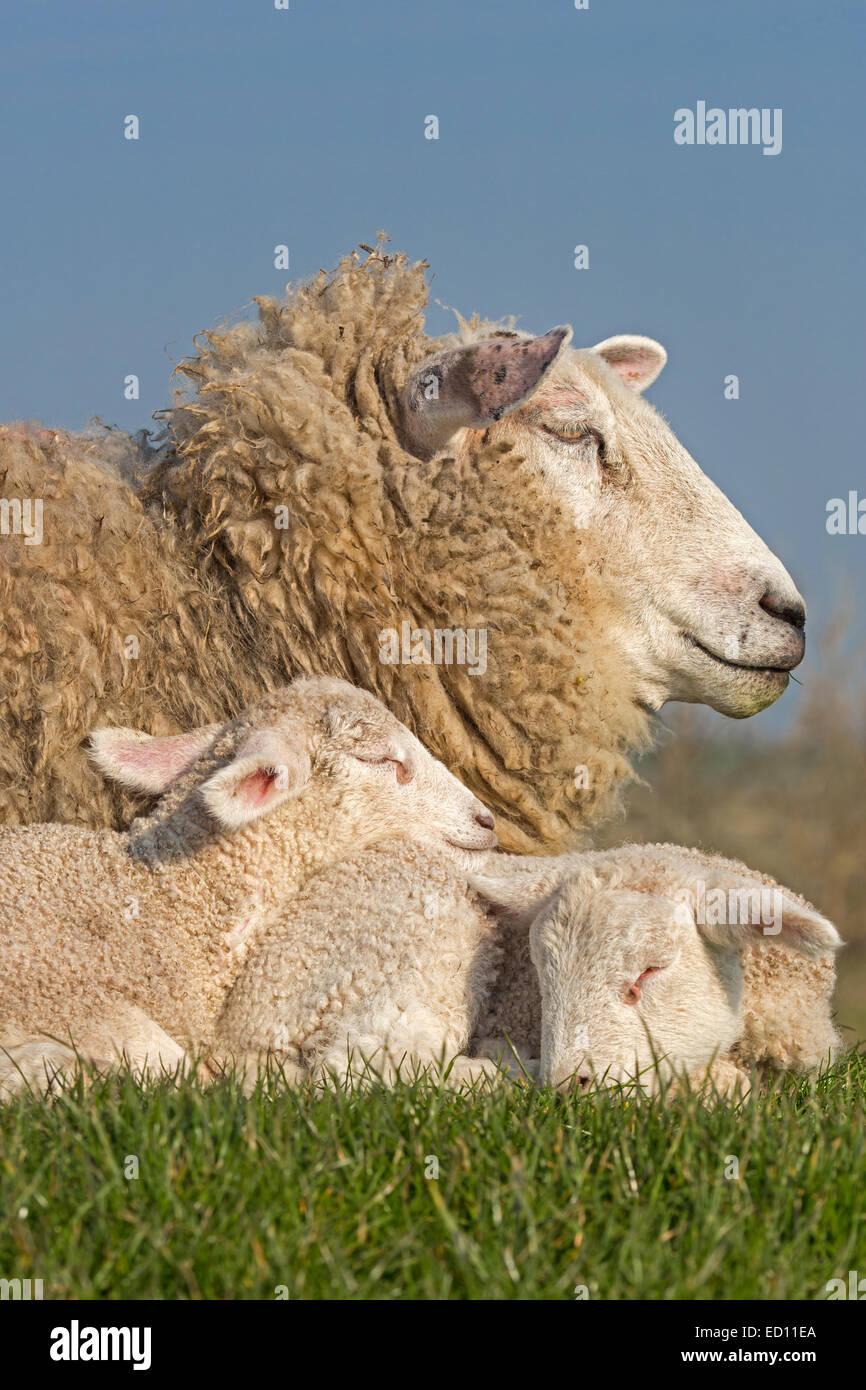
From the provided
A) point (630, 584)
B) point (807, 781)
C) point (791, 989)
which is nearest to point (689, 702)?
point (630, 584)

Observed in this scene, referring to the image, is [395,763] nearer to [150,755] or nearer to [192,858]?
[192,858]

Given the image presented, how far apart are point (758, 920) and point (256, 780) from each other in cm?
125

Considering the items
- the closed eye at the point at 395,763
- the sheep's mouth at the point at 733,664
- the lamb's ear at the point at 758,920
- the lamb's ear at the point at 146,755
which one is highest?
the sheep's mouth at the point at 733,664

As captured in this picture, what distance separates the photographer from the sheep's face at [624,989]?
3.42m

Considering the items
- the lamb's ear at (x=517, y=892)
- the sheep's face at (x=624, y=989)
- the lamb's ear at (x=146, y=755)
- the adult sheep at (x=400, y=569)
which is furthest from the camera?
the adult sheep at (x=400, y=569)

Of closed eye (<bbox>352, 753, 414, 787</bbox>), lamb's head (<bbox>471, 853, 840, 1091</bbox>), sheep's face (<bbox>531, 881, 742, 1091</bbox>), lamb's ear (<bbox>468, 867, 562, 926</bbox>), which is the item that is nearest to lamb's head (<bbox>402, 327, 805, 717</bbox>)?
closed eye (<bbox>352, 753, 414, 787</bbox>)

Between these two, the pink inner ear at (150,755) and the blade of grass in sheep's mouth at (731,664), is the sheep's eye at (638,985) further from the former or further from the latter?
the blade of grass in sheep's mouth at (731,664)

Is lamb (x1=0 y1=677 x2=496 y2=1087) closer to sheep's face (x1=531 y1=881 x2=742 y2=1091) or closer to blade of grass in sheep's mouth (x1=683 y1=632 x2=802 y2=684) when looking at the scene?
sheep's face (x1=531 y1=881 x2=742 y2=1091)

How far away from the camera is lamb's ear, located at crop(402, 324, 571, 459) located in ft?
14.7

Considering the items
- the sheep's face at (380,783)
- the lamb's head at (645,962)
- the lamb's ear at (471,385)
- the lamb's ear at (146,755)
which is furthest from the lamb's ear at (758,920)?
the lamb's ear at (471,385)

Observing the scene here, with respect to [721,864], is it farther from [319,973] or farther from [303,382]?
[303,382]

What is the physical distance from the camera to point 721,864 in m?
4.15

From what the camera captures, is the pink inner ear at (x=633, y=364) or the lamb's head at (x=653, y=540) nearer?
the lamb's head at (x=653, y=540)
